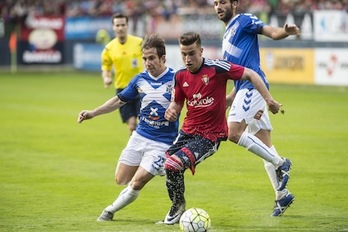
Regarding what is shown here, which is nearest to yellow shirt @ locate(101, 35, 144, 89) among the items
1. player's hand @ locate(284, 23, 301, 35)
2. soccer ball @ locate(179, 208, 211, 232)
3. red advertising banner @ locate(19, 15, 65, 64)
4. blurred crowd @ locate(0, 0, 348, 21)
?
player's hand @ locate(284, 23, 301, 35)

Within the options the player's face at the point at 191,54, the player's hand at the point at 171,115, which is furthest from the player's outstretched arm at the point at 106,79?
the player's face at the point at 191,54

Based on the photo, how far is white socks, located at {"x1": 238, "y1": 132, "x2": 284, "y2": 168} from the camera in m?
9.67

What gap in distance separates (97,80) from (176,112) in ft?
85.3

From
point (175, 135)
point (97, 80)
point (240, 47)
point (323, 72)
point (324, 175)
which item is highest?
point (240, 47)

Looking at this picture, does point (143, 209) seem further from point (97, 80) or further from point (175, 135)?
point (97, 80)

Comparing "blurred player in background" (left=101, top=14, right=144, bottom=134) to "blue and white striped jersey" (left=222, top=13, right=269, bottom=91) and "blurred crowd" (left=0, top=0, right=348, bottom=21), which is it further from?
"blurred crowd" (left=0, top=0, right=348, bottom=21)

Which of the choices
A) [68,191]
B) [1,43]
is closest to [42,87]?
[1,43]

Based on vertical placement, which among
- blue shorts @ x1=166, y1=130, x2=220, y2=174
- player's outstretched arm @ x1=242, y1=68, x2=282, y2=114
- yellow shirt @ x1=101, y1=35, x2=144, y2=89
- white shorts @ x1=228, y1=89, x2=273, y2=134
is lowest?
yellow shirt @ x1=101, y1=35, x2=144, y2=89

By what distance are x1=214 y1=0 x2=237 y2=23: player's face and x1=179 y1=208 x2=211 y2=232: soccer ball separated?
8.62 feet

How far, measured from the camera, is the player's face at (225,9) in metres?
9.98

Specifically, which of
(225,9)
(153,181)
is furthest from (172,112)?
(153,181)

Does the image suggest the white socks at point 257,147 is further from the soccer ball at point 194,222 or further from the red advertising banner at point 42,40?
the red advertising banner at point 42,40

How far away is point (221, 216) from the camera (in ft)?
31.9

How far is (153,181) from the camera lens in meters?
12.6
